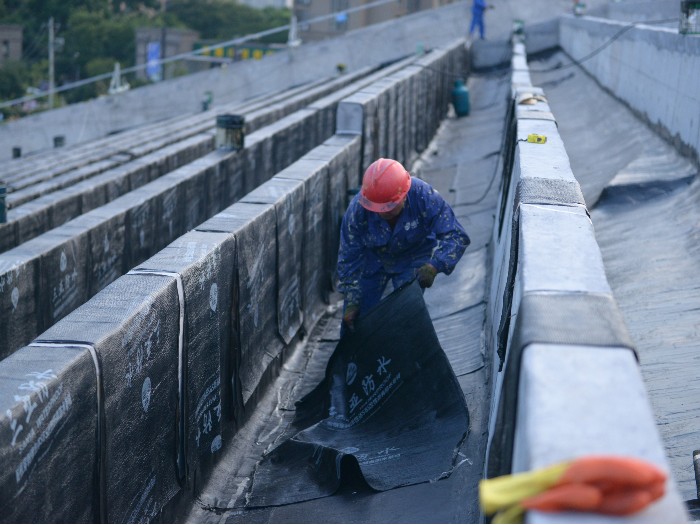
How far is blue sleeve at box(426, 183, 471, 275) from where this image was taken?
7281 mm

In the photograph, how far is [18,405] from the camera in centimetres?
396

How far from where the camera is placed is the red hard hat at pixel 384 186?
7.07 metres

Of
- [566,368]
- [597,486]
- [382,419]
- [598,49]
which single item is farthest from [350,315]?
[598,49]

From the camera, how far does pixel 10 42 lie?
77.9 meters

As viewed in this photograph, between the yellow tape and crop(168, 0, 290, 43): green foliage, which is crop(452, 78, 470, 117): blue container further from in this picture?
crop(168, 0, 290, 43): green foliage

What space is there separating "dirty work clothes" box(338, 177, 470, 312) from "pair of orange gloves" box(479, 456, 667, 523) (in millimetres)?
4570

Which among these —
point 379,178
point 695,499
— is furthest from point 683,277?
point 695,499

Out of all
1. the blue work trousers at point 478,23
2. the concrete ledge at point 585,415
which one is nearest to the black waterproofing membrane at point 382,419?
the concrete ledge at point 585,415

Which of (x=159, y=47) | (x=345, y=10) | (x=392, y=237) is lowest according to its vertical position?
(x=392, y=237)

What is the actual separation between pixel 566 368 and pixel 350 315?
4458 millimetres

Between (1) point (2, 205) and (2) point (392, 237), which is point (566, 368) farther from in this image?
(1) point (2, 205)

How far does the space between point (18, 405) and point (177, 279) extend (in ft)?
6.19

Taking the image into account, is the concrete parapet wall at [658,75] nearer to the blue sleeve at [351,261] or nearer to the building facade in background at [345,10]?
the blue sleeve at [351,261]

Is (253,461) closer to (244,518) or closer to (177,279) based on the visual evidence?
(244,518)
